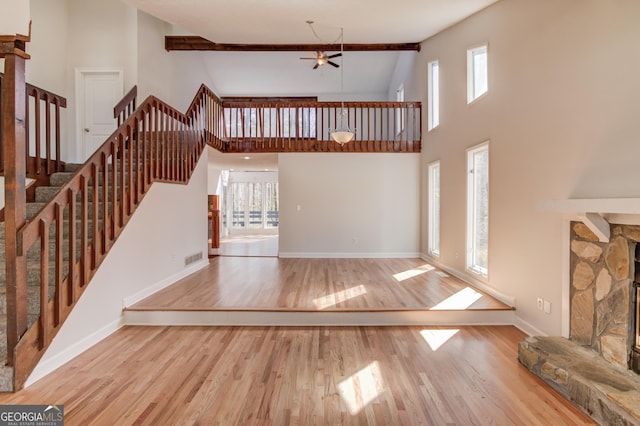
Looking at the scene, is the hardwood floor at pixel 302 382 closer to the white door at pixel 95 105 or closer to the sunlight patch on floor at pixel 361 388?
the sunlight patch on floor at pixel 361 388

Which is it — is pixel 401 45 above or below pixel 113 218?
above

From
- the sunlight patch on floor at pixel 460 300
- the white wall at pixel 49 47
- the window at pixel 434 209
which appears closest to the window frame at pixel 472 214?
the sunlight patch on floor at pixel 460 300

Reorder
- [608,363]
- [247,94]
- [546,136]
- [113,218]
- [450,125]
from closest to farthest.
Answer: [608,363], [546,136], [113,218], [450,125], [247,94]

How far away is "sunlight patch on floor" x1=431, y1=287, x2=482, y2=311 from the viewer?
3709 mm

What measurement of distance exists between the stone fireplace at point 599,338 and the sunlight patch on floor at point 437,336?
68cm

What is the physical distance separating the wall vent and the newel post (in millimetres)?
3008

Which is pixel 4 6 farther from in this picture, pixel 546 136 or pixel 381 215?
pixel 381 215

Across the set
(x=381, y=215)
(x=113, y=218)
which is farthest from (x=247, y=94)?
(x=113, y=218)

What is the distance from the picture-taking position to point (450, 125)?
18.0 ft

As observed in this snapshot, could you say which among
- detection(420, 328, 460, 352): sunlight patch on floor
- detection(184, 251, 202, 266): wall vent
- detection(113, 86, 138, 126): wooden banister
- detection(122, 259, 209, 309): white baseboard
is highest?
detection(113, 86, 138, 126): wooden banister

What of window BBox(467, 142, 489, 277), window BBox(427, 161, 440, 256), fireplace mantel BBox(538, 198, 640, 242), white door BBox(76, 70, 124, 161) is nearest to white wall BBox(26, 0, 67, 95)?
white door BBox(76, 70, 124, 161)

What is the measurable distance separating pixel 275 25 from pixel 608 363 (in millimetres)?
5623

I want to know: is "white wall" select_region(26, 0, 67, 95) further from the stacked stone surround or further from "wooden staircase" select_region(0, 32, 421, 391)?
the stacked stone surround

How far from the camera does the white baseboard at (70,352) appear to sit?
2.48 meters
